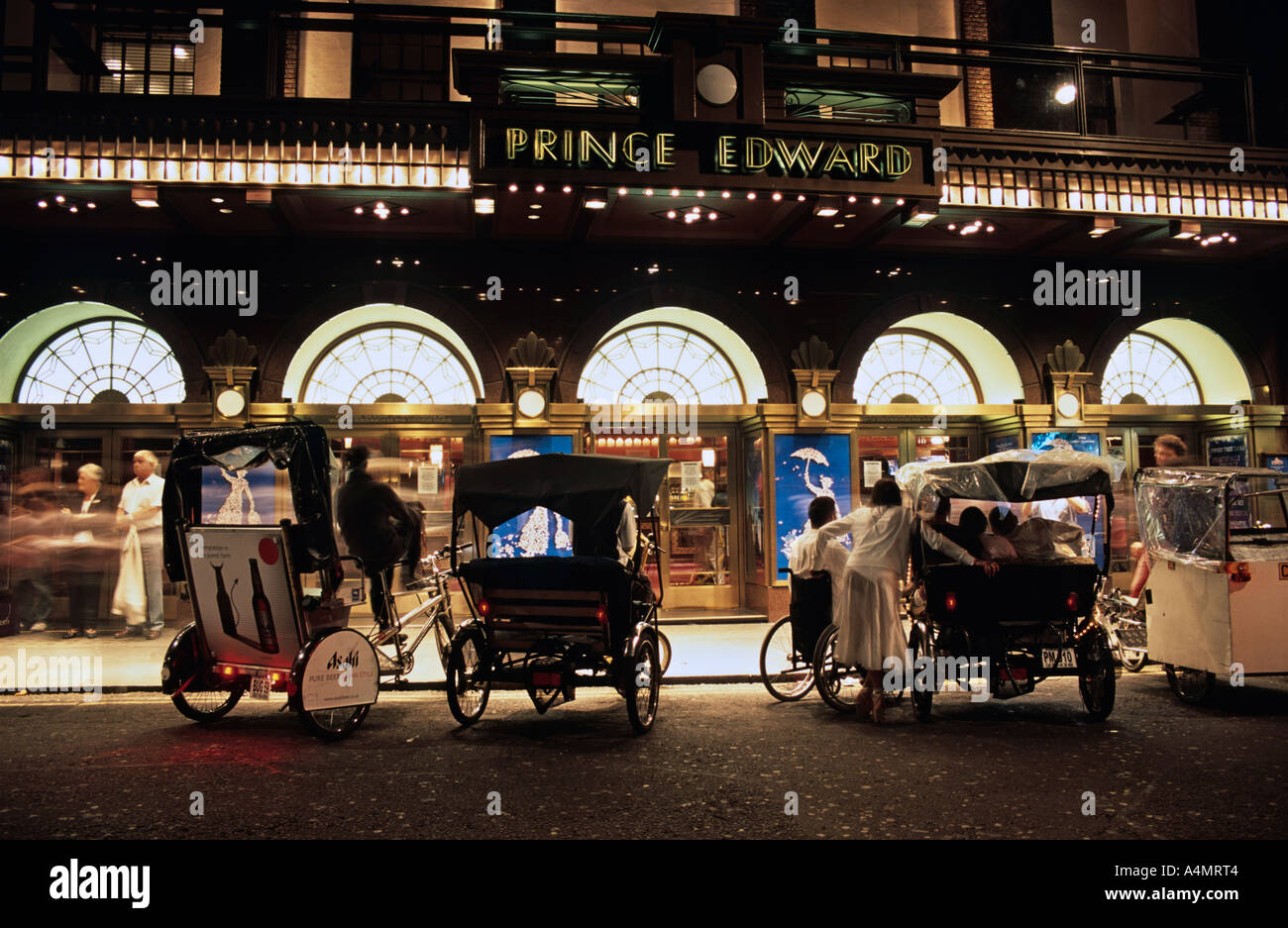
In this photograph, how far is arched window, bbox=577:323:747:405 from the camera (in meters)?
14.4

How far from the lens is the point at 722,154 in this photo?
38.8ft

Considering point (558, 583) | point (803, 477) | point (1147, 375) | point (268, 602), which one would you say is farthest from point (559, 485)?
point (1147, 375)

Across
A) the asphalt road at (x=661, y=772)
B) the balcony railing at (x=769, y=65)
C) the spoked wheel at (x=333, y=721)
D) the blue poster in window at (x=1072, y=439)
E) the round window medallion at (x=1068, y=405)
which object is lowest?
the asphalt road at (x=661, y=772)

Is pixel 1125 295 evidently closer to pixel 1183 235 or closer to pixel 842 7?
pixel 1183 235

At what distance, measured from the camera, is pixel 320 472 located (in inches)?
294

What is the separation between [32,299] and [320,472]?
8.60 metres

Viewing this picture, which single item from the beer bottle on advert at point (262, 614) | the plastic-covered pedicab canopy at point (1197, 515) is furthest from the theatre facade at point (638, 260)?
the beer bottle on advert at point (262, 614)

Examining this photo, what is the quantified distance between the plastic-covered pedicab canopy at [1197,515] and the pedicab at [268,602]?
7454 mm

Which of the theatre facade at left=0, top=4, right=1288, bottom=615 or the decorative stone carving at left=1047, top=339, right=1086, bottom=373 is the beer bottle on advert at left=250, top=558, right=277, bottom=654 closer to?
the theatre facade at left=0, top=4, right=1288, bottom=615

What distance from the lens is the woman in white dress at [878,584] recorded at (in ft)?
24.8

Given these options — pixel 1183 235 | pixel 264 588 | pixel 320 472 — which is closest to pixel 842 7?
pixel 1183 235

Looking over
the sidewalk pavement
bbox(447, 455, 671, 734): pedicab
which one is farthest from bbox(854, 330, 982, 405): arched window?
bbox(447, 455, 671, 734): pedicab

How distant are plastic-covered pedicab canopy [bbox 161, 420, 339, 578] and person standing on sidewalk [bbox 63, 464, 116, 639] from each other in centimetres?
634

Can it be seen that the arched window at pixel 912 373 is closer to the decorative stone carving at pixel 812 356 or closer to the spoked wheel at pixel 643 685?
the decorative stone carving at pixel 812 356
